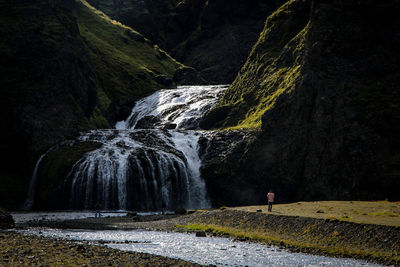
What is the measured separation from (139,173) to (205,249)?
123ft

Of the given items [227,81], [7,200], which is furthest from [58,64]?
[227,81]

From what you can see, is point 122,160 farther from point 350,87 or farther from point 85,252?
point 85,252

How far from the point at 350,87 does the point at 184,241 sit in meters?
35.7

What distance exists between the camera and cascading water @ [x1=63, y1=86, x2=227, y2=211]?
62.8 metres

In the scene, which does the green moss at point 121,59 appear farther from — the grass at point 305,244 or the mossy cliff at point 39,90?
the grass at point 305,244

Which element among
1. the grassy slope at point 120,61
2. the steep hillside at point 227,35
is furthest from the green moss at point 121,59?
the steep hillside at point 227,35

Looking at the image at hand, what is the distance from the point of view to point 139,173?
65312mm

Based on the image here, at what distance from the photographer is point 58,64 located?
9075 cm

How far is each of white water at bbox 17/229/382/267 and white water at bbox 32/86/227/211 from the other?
21145 mm

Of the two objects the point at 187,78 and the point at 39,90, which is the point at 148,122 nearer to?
the point at 39,90

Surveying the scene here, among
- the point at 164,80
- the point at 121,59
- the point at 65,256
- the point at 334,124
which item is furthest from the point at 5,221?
the point at 121,59

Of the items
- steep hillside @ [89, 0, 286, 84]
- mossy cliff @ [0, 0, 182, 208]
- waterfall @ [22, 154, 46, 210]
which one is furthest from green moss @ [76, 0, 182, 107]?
waterfall @ [22, 154, 46, 210]

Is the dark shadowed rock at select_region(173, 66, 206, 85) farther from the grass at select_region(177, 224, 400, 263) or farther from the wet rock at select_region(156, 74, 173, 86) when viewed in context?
the grass at select_region(177, 224, 400, 263)

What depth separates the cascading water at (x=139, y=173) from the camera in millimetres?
62844
